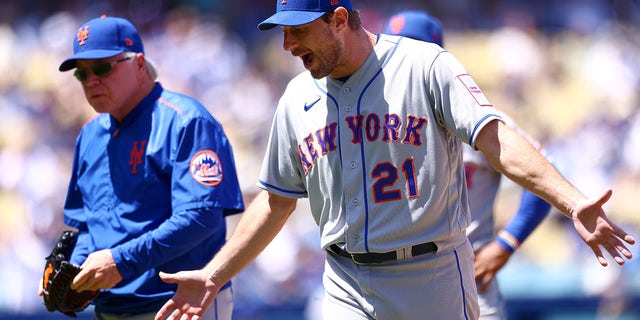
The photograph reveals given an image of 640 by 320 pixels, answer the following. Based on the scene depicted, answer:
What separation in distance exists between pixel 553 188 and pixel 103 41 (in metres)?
2.23

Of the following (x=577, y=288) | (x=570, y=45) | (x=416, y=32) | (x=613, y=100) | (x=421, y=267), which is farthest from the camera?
(x=570, y=45)

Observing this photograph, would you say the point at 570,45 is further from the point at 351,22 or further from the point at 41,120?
the point at 351,22

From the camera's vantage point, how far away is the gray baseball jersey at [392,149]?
11.7 ft

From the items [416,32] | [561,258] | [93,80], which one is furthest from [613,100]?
[93,80]

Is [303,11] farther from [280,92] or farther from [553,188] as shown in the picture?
[280,92]

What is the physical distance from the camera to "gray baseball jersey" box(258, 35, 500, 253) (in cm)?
357

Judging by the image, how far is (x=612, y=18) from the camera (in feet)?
36.1

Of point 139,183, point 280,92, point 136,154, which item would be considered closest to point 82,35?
point 136,154

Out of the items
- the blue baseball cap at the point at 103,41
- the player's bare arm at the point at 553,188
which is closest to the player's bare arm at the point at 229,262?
the player's bare arm at the point at 553,188

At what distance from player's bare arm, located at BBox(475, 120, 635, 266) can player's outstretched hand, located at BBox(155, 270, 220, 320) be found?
3.92ft

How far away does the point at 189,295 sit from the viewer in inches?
152

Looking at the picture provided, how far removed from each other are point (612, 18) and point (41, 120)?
6.40 meters

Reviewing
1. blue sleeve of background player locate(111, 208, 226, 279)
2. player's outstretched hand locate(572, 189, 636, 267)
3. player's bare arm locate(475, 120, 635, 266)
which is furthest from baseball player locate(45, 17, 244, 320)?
player's outstretched hand locate(572, 189, 636, 267)

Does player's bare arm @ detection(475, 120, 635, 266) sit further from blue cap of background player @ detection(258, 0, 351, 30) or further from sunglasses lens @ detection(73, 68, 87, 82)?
sunglasses lens @ detection(73, 68, 87, 82)
